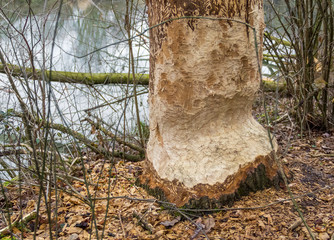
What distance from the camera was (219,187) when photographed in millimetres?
2195

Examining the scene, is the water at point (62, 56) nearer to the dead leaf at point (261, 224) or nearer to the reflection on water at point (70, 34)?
the reflection on water at point (70, 34)

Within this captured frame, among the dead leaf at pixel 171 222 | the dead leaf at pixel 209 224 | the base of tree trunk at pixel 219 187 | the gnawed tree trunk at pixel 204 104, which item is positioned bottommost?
the dead leaf at pixel 171 222

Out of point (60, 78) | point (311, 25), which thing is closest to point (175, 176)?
point (311, 25)

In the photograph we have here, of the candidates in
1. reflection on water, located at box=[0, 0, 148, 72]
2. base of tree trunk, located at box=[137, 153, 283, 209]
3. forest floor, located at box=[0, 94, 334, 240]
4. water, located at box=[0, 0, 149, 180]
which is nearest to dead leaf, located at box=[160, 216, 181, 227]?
forest floor, located at box=[0, 94, 334, 240]

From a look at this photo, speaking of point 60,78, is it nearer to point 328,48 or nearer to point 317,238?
point 328,48

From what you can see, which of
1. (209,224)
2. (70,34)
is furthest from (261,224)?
(70,34)

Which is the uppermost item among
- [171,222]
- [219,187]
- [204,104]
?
[204,104]

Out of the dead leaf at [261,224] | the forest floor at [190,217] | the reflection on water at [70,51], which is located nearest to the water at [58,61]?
the reflection on water at [70,51]

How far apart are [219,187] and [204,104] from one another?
582 millimetres

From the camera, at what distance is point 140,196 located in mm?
2434

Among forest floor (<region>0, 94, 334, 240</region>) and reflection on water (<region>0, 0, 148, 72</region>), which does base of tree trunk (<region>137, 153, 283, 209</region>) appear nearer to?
forest floor (<region>0, 94, 334, 240</region>)

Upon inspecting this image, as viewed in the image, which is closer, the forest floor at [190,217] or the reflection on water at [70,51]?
the forest floor at [190,217]

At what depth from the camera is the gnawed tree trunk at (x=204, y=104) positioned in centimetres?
210

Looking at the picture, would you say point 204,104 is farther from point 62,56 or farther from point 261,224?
point 62,56
